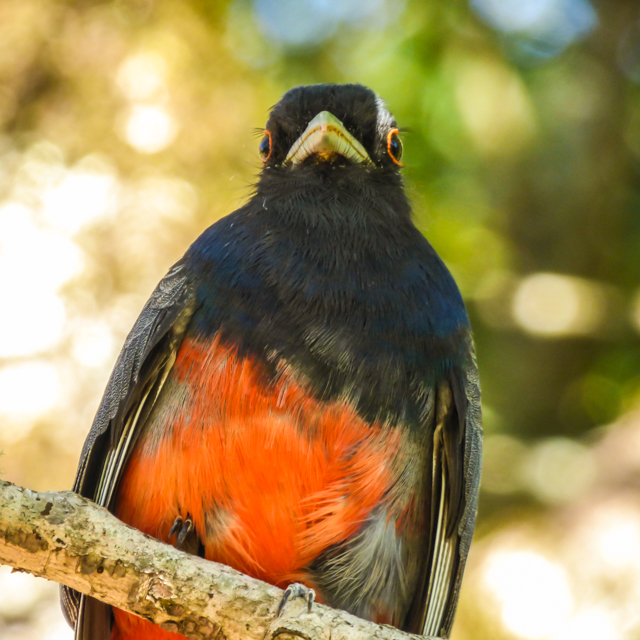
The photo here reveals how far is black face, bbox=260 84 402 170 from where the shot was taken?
4.40 meters

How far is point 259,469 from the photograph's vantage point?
358cm

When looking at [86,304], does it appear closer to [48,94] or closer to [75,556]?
[48,94]

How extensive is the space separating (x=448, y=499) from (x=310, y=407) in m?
0.99

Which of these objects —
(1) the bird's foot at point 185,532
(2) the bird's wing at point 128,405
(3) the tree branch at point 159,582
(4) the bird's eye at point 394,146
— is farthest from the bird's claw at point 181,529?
(4) the bird's eye at point 394,146

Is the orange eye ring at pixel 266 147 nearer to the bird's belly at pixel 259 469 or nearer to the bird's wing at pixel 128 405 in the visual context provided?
the bird's wing at pixel 128 405

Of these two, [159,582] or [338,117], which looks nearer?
[159,582]

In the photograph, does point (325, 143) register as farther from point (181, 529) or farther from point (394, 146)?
point (181, 529)

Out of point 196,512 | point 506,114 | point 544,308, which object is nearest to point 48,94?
point 506,114

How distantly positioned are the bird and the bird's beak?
11mm

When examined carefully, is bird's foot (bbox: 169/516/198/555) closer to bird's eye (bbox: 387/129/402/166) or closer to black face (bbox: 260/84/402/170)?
black face (bbox: 260/84/402/170)

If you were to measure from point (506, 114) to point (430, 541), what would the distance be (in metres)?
4.42

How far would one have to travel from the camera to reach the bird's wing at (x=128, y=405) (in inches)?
153

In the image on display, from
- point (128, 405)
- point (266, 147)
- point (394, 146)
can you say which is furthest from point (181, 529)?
point (394, 146)

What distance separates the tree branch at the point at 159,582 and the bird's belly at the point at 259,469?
2.19 ft
